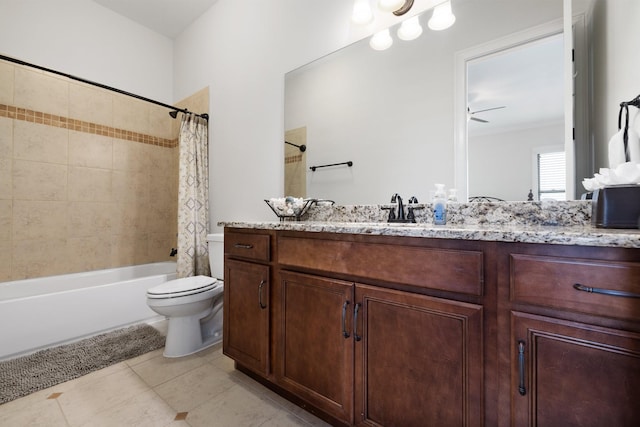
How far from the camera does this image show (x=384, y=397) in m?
0.99

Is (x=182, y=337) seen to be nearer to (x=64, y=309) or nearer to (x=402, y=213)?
(x=64, y=309)

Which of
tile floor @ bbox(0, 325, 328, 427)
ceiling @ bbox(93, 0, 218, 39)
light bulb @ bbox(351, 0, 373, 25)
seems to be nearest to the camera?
tile floor @ bbox(0, 325, 328, 427)

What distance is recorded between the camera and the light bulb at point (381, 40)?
5.29 feet

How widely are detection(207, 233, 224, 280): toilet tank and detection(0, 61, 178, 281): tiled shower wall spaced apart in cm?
118

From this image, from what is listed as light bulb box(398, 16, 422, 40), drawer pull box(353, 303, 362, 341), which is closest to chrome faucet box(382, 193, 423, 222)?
drawer pull box(353, 303, 362, 341)

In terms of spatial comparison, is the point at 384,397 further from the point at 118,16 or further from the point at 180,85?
the point at 118,16

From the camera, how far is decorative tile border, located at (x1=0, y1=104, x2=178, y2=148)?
7.45 ft

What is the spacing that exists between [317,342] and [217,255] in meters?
1.34

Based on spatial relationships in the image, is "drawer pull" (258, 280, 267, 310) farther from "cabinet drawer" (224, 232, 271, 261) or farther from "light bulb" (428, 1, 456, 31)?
"light bulb" (428, 1, 456, 31)

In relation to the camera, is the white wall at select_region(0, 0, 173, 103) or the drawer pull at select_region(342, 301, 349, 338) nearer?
the drawer pull at select_region(342, 301, 349, 338)

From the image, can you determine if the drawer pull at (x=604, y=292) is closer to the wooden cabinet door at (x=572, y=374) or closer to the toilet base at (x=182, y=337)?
the wooden cabinet door at (x=572, y=374)

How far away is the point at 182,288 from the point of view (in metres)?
1.82

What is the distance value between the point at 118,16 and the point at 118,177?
63.1 inches

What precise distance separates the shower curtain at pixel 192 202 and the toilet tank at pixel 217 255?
1.11ft
